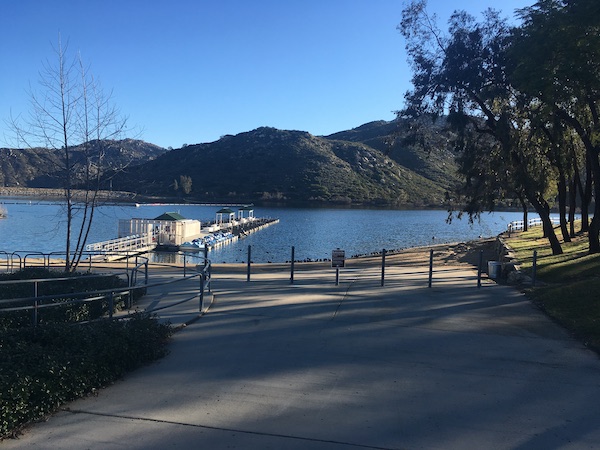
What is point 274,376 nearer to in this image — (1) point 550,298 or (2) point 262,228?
(1) point 550,298

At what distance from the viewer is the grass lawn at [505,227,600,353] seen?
884 centimetres

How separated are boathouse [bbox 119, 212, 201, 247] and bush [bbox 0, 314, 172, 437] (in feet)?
125

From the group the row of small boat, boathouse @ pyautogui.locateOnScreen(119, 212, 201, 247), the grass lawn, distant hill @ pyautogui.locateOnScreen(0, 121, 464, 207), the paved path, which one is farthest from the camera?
distant hill @ pyautogui.locateOnScreen(0, 121, 464, 207)

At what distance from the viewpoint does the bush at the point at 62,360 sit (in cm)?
456

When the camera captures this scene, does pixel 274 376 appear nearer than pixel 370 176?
Yes

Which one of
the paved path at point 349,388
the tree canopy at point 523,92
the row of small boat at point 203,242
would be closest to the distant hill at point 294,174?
the row of small boat at point 203,242

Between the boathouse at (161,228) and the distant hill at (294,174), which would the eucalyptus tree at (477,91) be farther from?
the distant hill at (294,174)

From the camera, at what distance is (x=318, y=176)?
14275 centimetres

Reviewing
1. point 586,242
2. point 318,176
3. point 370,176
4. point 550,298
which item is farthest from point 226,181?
point 550,298

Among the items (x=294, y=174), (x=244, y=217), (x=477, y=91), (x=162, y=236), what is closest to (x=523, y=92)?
(x=477, y=91)

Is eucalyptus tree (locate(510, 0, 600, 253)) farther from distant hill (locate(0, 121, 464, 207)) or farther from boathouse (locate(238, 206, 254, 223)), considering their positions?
distant hill (locate(0, 121, 464, 207))

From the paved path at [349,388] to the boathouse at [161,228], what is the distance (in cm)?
3624

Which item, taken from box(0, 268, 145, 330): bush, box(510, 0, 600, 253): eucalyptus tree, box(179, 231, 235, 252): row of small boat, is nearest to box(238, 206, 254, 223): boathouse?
box(179, 231, 235, 252): row of small boat

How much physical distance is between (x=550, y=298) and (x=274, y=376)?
306 inches
